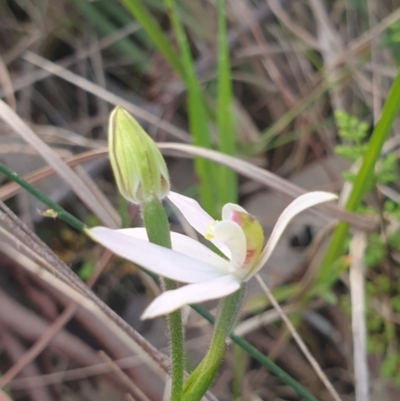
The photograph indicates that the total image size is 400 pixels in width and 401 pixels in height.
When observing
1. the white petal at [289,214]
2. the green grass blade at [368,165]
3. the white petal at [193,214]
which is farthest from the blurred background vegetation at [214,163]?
the white petal at [289,214]

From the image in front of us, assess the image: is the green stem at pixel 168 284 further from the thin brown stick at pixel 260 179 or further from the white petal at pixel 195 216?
the thin brown stick at pixel 260 179

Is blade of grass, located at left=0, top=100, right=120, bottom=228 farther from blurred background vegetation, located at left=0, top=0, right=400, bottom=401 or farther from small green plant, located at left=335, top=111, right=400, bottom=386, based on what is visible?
small green plant, located at left=335, top=111, right=400, bottom=386

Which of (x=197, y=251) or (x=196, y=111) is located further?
(x=196, y=111)

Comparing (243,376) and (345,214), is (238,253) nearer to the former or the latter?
(345,214)

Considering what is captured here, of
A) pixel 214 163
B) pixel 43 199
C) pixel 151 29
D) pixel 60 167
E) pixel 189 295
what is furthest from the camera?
pixel 214 163

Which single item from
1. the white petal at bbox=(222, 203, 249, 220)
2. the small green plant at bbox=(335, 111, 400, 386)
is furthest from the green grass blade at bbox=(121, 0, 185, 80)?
the white petal at bbox=(222, 203, 249, 220)

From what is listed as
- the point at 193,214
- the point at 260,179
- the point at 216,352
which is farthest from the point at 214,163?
the point at 216,352

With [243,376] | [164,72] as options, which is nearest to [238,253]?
[243,376]

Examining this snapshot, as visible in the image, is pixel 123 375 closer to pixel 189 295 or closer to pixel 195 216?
pixel 195 216
